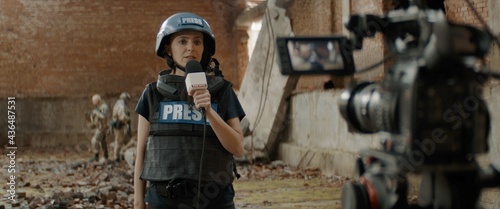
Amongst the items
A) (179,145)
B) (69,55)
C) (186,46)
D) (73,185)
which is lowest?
(73,185)

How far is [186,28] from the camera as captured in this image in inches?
90.6

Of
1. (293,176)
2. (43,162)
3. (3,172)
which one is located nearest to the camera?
(293,176)

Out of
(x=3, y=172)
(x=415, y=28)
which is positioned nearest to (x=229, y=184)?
(x=415, y=28)

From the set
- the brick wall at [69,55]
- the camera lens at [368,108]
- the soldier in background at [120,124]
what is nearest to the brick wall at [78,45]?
the brick wall at [69,55]

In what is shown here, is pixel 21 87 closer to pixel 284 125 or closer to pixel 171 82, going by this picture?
pixel 284 125

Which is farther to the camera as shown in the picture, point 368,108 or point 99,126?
point 99,126

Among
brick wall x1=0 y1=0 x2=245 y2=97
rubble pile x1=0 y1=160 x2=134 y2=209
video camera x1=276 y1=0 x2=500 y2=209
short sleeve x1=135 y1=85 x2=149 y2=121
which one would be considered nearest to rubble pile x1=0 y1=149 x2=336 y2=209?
rubble pile x1=0 y1=160 x2=134 y2=209

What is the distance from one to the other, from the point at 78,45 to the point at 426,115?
534 inches

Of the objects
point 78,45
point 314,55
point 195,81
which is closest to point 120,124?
point 78,45

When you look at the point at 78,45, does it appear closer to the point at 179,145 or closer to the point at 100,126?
the point at 100,126

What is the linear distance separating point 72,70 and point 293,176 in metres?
7.82

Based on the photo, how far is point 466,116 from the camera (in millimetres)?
1356

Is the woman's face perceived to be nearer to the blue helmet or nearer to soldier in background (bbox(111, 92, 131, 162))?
the blue helmet

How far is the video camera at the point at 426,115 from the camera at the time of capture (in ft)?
4.27
